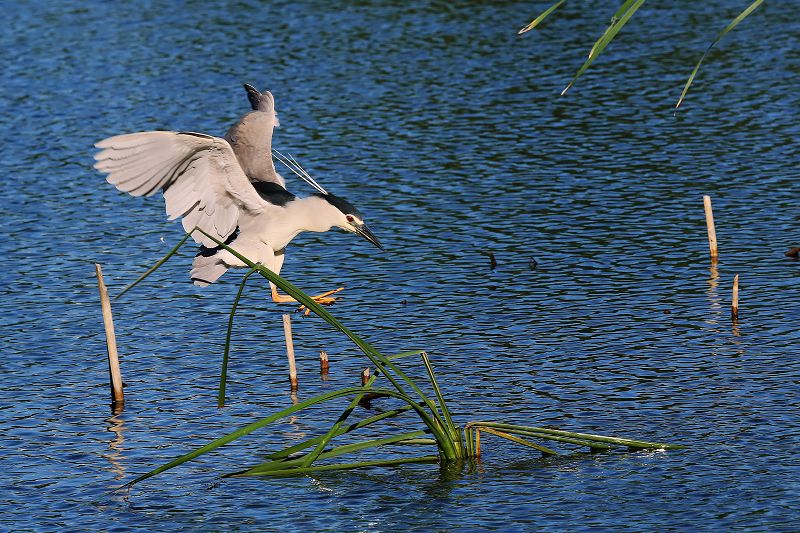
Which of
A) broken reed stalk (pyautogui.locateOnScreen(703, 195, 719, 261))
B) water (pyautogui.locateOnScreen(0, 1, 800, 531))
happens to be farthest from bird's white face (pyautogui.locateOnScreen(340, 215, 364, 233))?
broken reed stalk (pyautogui.locateOnScreen(703, 195, 719, 261))

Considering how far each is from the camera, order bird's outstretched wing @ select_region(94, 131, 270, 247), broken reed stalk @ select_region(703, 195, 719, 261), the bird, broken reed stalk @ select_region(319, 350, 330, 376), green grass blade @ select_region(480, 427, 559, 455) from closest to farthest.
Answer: green grass blade @ select_region(480, 427, 559, 455) < bird's outstretched wing @ select_region(94, 131, 270, 247) < the bird < broken reed stalk @ select_region(319, 350, 330, 376) < broken reed stalk @ select_region(703, 195, 719, 261)

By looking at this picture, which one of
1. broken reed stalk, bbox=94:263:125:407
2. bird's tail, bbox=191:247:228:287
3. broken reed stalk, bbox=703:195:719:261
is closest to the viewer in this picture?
broken reed stalk, bbox=94:263:125:407

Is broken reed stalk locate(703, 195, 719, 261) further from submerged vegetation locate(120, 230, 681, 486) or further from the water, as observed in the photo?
submerged vegetation locate(120, 230, 681, 486)

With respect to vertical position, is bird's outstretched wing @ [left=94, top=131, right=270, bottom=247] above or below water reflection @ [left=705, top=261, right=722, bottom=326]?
above

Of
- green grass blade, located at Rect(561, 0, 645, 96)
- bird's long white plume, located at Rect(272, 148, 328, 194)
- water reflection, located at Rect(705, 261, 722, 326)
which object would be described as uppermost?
green grass blade, located at Rect(561, 0, 645, 96)

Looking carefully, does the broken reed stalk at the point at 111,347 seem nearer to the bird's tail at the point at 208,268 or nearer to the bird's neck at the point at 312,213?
the bird's tail at the point at 208,268

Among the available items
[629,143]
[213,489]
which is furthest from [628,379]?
[629,143]

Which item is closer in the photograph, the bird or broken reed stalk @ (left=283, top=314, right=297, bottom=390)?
the bird

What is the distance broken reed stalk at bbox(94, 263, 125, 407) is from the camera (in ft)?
38.6

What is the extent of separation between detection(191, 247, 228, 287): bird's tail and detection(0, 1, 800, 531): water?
107 cm

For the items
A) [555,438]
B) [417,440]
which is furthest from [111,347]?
[555,438]

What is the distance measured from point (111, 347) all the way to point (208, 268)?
1.11 meters

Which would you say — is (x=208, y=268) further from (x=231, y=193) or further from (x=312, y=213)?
(x=312, y=213)

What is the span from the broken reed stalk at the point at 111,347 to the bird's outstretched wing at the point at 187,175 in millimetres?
889
